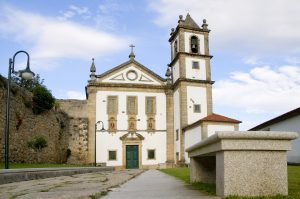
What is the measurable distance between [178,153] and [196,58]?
29.9 feet

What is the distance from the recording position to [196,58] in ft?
117

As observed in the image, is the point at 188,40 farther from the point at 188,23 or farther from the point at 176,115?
the point at 176,115

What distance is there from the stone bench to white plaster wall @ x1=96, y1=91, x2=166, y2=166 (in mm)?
30773

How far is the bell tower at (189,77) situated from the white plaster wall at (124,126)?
1.33 m

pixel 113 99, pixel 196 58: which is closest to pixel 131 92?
pixel 113 99

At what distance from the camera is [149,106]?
3606 cm

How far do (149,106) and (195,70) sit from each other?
5.53 m

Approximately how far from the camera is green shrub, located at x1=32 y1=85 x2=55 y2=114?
25.0m

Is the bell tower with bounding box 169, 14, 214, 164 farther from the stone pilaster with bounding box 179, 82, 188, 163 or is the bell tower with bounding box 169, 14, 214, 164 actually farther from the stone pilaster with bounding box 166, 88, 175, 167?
the stone pilaster with bounding box 166, 88, 175, 167

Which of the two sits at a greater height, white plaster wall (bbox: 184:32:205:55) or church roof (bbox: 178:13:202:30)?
church roof (bbox: 178:13:202:30)

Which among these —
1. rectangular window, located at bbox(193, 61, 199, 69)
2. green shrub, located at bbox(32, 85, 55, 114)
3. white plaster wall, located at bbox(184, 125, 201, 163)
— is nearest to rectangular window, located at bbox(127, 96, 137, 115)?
white plaster wall, located at bbox(184, 125, 201, 163)

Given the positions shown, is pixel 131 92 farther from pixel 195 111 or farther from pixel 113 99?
pixel 195 111

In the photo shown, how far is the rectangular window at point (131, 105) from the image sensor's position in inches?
1400

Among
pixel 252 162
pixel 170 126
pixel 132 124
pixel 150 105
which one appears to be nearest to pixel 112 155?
pixel 132 124
